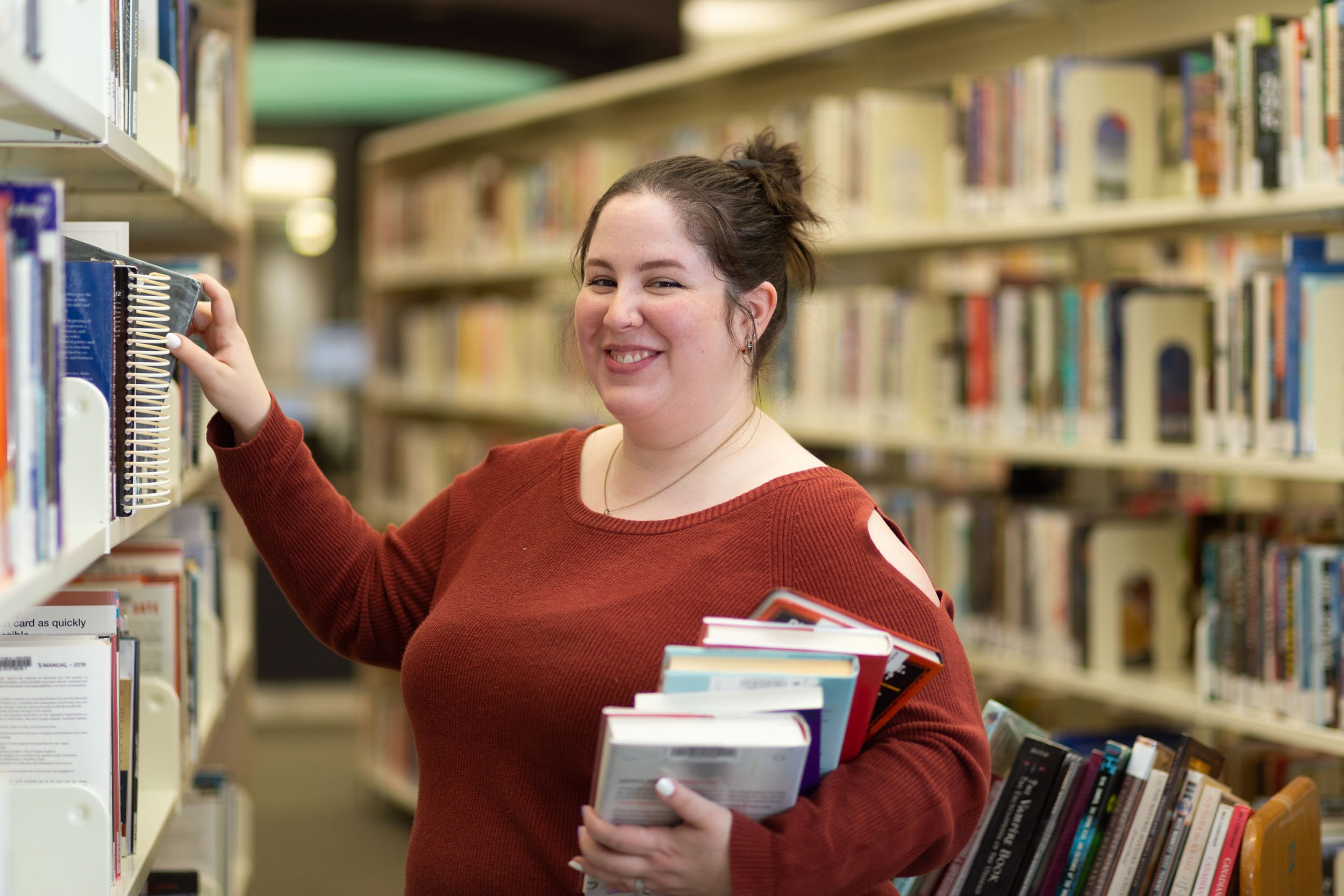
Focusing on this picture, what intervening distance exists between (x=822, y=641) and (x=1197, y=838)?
0.85 metres

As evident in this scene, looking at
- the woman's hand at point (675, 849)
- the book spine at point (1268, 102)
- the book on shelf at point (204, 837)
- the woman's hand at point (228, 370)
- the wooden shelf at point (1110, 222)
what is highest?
the book spine at point (1268, 102)

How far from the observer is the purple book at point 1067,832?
6.02 ft

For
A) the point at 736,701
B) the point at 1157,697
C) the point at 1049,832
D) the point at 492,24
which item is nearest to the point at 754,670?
the point at 736,701

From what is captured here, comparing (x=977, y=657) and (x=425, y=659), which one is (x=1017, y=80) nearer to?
(x=977, y=657)

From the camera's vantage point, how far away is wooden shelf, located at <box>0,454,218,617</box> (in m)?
0.95

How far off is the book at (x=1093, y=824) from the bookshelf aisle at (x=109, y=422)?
117 cm

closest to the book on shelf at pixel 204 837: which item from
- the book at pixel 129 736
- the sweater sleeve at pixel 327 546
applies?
the sweater sleeve at pixel 327 546

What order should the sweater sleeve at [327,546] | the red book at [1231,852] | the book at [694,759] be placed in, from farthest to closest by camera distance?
the red book at [1231,852] < the sweater sleeve at [327,546] < the book at [694,759]

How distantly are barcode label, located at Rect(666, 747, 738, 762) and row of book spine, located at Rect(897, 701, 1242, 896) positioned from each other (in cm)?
74

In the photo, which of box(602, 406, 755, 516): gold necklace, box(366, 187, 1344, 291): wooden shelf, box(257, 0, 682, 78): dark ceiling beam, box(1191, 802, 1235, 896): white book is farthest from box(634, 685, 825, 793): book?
box(257, 0, 682, 78): dark ceiling beam

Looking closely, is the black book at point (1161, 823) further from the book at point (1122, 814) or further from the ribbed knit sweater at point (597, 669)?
the ribbed knit sweater at point (597, 669)

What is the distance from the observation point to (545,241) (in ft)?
13.9

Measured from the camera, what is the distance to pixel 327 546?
1.75m

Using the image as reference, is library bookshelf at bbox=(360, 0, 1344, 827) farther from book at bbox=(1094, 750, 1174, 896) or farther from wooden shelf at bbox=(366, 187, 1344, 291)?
book at bbox=(1094, 750, 1174, 896)
